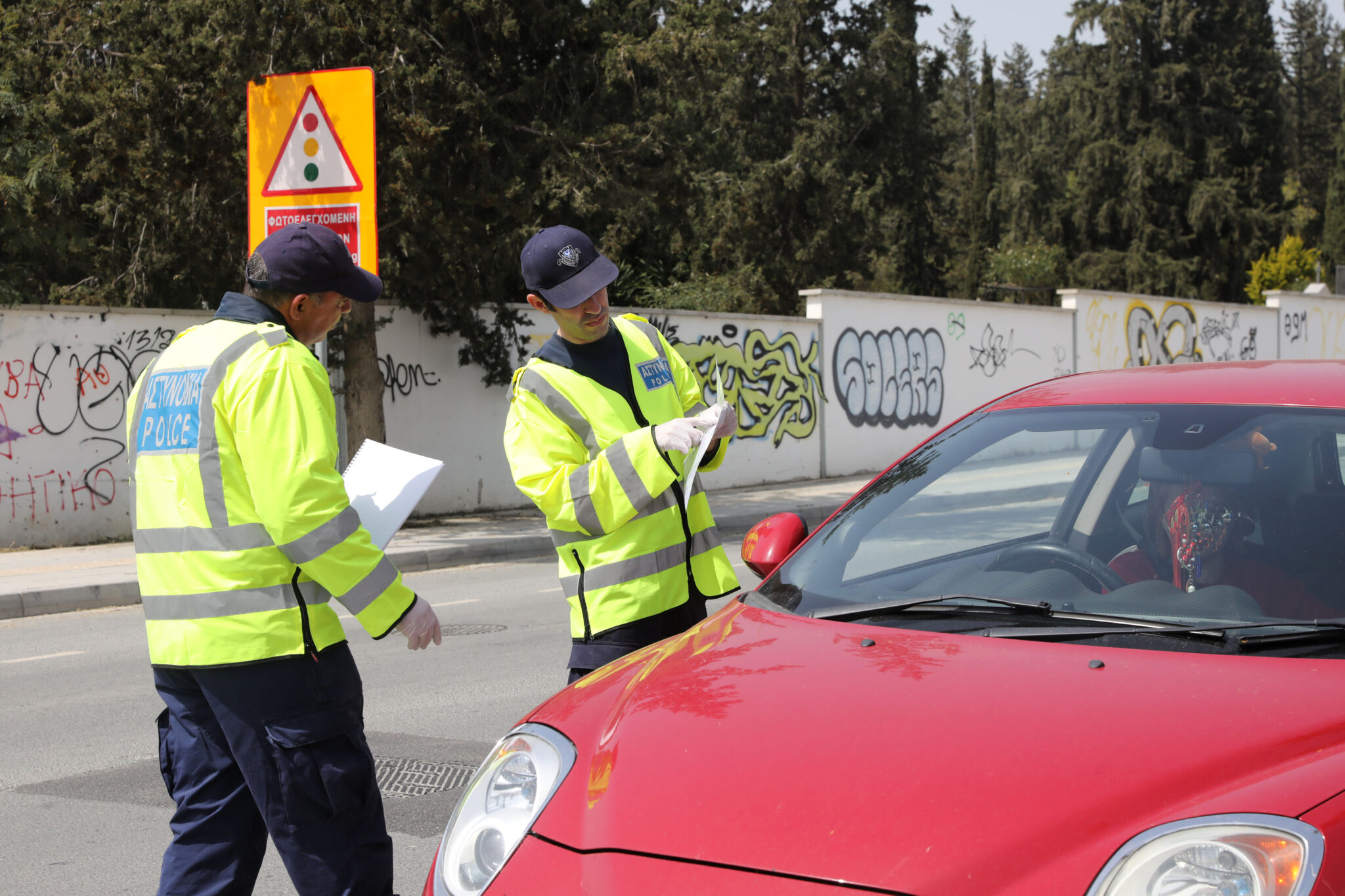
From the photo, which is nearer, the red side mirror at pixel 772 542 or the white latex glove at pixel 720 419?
the white latex glove at pixel 720 419

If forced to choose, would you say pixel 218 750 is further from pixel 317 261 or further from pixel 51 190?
pixel 51 190

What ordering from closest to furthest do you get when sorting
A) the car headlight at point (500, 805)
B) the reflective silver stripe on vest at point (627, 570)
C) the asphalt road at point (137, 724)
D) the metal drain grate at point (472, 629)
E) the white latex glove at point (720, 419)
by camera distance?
1. the car headlight at point (500, 805)
2. the white latex glove at point (720, 419)
3. the reflective silver stripe on vest at point (627, 570)
4. the asphalt road at point (137, 724)
5. the metal drain grate at point (472, 629)

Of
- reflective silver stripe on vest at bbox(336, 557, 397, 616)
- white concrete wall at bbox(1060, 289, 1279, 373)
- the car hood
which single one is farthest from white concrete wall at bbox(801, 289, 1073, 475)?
the car hood

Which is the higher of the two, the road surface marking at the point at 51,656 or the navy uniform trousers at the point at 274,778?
the navy uniform trousers at the point at 274,778

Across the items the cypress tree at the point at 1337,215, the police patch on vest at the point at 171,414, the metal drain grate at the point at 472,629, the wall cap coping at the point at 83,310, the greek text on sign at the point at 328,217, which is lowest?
the metal drain grate at the point at 472,629

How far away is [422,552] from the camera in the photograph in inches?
472

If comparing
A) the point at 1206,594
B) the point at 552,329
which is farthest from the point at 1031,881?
the point at 552,329

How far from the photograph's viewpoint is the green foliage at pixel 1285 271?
45.0m

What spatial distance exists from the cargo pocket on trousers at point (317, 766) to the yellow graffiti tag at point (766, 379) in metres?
14.6

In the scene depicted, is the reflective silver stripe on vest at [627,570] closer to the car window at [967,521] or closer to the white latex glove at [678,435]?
the white latex glove at [678,435]

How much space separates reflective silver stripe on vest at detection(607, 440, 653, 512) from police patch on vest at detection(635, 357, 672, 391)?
348 millimetres

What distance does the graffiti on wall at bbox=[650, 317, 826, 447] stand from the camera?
17.8 meters

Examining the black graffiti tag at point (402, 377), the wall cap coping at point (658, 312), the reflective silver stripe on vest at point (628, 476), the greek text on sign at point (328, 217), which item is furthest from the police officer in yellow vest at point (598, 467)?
the black graffiti tag at point (402, 377)

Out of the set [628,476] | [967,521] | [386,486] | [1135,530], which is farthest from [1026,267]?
[386,486]
